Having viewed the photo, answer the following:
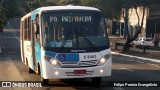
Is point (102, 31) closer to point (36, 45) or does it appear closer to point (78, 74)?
point (78, 74)

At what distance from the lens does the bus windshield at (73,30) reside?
13.9 m

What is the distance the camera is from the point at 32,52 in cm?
1714

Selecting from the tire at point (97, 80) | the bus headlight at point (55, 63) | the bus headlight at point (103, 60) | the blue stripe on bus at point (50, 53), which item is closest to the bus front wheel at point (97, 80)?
the tire at point (97, 80)

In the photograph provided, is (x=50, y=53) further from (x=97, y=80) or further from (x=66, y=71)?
(x=97, y=80)

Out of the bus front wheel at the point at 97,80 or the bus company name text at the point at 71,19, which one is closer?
the bus company name text at the point at 71,19

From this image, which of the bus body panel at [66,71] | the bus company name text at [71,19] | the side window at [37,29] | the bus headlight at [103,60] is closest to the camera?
the bus body panel at [66,71]

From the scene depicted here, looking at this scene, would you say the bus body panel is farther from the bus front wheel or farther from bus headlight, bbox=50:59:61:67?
the bus front wheel

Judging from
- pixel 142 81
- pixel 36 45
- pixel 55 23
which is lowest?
pixel 142 81

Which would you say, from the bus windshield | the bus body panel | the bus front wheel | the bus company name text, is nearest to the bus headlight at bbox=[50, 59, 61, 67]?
the bus body panel

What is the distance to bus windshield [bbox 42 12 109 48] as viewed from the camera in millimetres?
13859

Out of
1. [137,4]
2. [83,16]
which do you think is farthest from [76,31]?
[137,4]

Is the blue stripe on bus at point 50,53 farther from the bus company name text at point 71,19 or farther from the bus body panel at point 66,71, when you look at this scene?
the bus company name text at point 71,19

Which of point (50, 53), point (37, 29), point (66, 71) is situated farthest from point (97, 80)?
point (37, 29)

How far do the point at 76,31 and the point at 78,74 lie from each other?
1567mm
